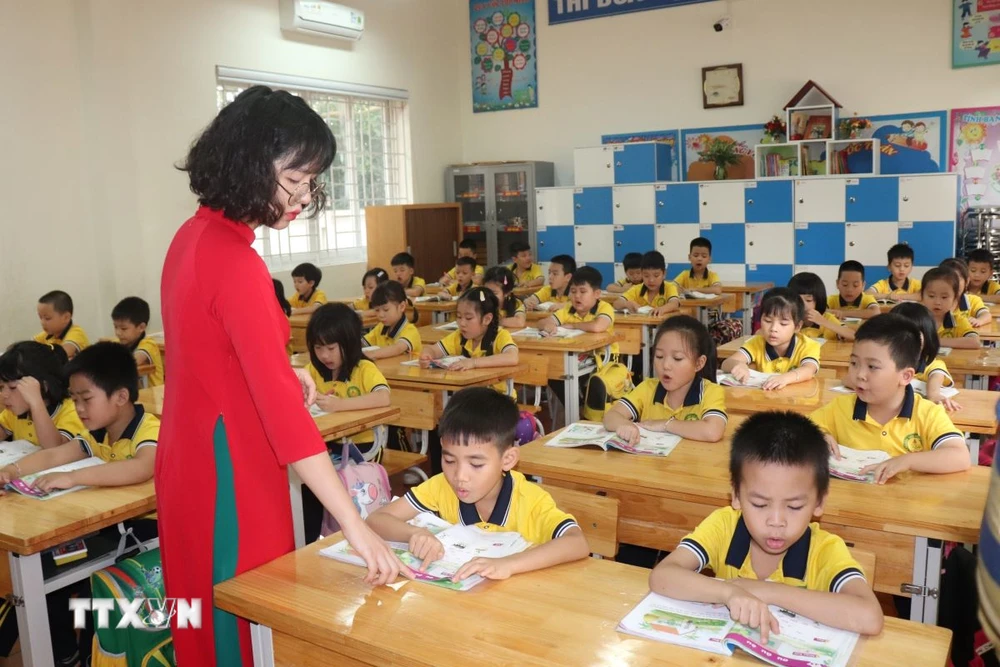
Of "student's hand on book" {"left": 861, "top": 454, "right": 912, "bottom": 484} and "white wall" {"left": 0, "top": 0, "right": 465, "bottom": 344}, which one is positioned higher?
"white wall" {"left": 0, "top": 0, "right": 465, "bottom": 344}

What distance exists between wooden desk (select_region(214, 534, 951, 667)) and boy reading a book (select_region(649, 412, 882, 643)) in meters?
0.10

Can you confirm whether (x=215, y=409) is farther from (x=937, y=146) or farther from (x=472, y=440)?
(x=937, y=146)

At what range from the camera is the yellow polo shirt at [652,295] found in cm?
647

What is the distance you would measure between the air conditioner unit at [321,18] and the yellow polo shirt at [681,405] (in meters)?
6.41

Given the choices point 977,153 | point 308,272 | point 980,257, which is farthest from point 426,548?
point 977,153

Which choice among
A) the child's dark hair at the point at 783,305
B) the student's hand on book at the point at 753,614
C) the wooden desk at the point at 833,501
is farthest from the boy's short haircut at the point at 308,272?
the student's hand on book at the point at 753,614

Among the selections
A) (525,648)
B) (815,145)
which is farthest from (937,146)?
(525,648)

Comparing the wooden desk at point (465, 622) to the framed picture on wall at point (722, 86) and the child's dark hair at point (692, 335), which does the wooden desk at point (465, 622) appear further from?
the framed picture on wall at point (722, 86)

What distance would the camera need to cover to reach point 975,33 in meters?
7.65

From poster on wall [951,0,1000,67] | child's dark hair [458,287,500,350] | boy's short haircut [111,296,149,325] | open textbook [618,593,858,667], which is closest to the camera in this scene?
open textbook [618,593,858,667]

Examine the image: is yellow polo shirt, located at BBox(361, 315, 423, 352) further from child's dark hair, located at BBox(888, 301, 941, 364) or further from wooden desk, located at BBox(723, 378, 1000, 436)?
child's dark hair, located at BBox(888, 301, 941, 364)

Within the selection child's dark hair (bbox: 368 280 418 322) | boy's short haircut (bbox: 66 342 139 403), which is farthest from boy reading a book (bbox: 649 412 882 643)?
child's dark hair (bbox: 368 280 418 322)

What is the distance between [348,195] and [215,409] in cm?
797

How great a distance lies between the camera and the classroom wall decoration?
9180mm
